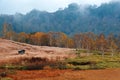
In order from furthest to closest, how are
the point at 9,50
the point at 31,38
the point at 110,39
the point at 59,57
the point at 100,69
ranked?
the point at 31,38
the point at 110,39
the point at 9,50
the point at 59,57
the point at 100,69

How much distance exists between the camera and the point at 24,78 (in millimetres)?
49656

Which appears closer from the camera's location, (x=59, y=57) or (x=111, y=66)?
(x=111, y=66)

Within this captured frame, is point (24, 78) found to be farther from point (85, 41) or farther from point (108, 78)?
point (85, 41)

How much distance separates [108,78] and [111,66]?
17310mm

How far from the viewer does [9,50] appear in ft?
282

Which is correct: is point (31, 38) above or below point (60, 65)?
above

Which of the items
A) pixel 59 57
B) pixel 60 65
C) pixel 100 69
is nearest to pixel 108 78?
pixel 100 69

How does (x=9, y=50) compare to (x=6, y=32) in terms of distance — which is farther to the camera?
(x=6, y=32)

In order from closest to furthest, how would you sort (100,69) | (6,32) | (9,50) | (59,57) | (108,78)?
(108,78) → (100,69) → (59,57) → (9,50) → (6,32)

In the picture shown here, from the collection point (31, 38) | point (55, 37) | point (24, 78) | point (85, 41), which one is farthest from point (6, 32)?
point (24, 78)

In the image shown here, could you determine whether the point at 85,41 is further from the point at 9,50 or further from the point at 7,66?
the point at 7,66

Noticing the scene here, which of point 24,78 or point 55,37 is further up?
point 55,37

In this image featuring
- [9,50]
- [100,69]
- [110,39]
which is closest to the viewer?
[100,69]

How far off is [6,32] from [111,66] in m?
97.0
